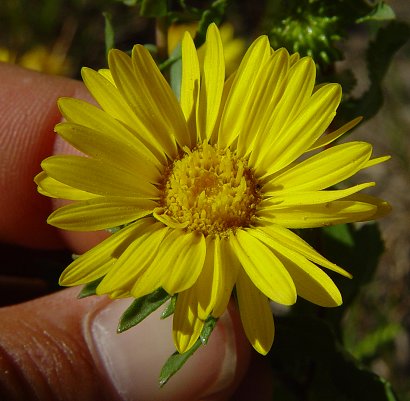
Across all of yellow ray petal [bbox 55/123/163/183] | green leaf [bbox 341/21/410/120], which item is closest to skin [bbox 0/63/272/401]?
yellow ray petal [bbox 55/123/163/183]

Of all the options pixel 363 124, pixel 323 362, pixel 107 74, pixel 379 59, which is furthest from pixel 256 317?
pixel 363 124

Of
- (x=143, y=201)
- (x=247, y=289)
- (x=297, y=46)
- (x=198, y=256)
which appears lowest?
(x=247, y=289)

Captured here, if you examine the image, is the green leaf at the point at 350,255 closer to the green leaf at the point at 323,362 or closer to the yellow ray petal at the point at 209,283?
the green leaf at the point at 323,362

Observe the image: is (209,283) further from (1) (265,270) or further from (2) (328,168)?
(2) (328,168)

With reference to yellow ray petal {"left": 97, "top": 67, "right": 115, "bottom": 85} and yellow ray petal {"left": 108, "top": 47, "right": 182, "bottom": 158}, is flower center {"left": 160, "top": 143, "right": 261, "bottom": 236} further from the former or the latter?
yellow ray petal {"left": 97, "top": 67, "right": 115, "bottom": 85}

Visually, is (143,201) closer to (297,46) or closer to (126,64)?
(126,64)

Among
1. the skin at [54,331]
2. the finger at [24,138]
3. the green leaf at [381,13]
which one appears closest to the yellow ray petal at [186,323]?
the skin at [54,331]

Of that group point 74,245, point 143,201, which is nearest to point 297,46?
point 143,201

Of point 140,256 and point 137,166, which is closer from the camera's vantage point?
point 140,256
